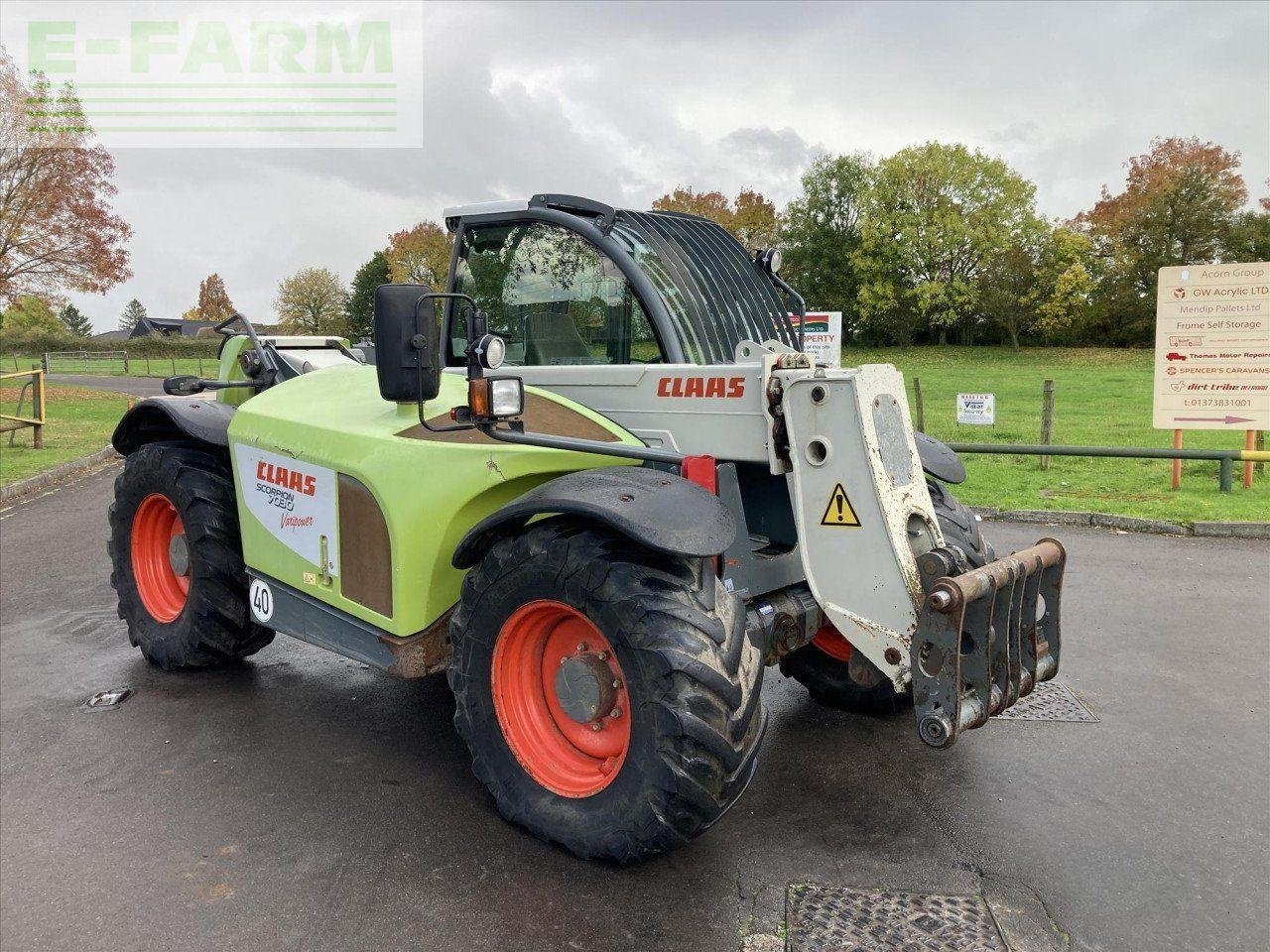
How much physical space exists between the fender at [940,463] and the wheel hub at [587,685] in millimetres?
1983

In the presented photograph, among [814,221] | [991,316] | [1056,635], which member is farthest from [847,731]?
[814,221]

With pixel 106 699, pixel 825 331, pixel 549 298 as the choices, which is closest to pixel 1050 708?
pixel 549 298

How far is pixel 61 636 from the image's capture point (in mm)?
6000

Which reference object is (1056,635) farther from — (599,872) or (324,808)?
(324,808)

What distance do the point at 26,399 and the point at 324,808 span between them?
23.1 metres

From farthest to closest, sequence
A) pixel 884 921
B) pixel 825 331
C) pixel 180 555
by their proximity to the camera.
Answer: pixel 825 331
pixel 180 555
pixel 884 921

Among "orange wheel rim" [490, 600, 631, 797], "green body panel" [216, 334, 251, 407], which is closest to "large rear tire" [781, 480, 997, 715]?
"orange wheel rim" [490, 600, 631, 797]

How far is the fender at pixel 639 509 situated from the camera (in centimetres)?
297

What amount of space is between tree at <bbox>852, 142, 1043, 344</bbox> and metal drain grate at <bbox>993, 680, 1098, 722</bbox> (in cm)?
4194

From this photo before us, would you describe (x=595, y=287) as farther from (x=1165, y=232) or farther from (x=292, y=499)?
(x=1165, y=232)

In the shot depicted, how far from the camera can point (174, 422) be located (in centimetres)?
536

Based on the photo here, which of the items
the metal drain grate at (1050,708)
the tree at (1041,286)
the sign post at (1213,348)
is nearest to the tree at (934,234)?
the tree at (1041,286)

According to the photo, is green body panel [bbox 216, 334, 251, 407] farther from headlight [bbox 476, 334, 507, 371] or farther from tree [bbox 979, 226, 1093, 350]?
tree [bbox 979, 226, 1093, 350]

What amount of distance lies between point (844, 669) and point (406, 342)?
8.87ft
